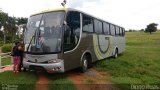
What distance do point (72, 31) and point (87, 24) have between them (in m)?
2.16

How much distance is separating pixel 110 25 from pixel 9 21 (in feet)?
165

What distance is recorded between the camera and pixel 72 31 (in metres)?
10.9

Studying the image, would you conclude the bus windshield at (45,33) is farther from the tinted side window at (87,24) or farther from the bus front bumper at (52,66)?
the tinted side window at (87,24)

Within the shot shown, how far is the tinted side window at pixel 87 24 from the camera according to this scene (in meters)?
12.5

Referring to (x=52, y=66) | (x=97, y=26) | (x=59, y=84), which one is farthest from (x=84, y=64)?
(x=97, y=26)

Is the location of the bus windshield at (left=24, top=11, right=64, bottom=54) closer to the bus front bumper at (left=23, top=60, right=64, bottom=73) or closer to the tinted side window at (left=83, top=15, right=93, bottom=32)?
the bus front bumper at (left=23, top=60, right=64, bottom=73)

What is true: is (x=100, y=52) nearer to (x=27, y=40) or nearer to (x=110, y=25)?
(x=110, y=25)

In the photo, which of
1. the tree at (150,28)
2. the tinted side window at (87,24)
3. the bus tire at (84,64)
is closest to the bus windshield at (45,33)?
the tinted side window at (87,24)

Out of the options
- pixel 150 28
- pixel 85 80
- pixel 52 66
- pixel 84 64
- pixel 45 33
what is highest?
pixel 150 28

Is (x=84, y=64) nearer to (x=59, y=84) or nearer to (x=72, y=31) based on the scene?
(x=72, y=31)

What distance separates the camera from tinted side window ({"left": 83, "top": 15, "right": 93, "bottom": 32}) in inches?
490

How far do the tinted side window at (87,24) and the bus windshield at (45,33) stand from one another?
2.06 m

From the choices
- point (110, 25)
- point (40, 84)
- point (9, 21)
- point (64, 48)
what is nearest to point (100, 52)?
point (110, 25)

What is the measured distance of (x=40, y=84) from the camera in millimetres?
9758
